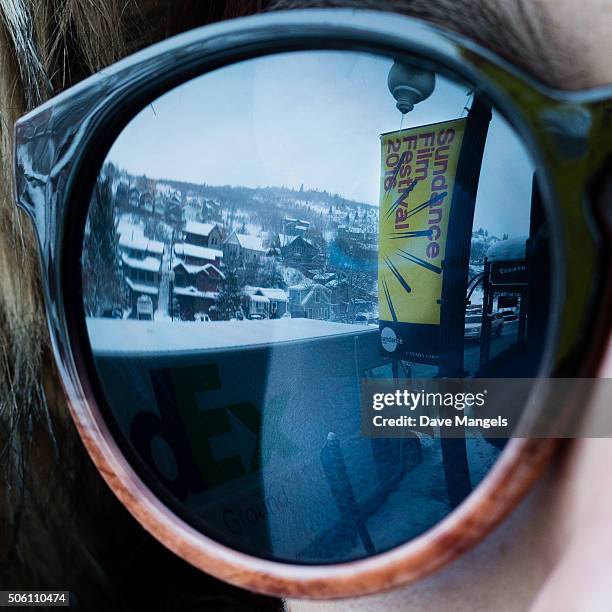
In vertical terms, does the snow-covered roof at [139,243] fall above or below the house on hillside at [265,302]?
above

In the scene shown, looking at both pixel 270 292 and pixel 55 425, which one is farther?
pixel 55 425

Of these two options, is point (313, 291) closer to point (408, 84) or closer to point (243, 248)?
point (243, 248)

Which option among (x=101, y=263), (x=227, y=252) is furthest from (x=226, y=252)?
(x=101, y=263)

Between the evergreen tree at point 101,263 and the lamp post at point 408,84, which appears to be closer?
the lamp post at point 408,84

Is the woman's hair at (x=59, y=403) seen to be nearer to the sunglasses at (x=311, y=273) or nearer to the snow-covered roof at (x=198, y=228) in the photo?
the sunglasses at (x=311, y=273)

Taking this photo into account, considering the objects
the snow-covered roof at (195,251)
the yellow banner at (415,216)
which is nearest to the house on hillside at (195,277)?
the snow-covered roof at (195,251)

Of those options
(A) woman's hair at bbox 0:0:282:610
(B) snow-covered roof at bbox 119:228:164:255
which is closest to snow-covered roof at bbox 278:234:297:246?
(B) snow-covered roof at bbox 119:228:164:255

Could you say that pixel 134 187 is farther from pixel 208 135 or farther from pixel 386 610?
pixel 386 610
